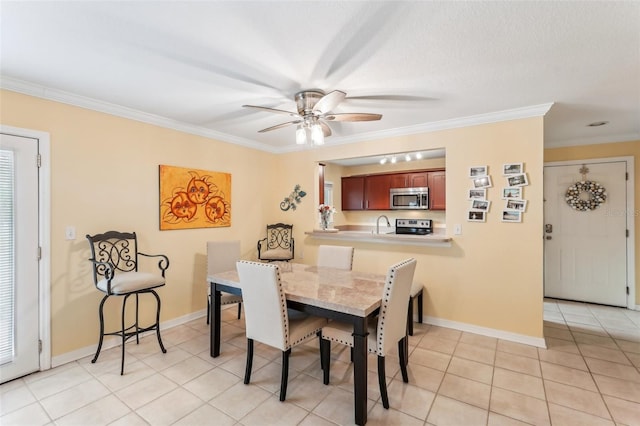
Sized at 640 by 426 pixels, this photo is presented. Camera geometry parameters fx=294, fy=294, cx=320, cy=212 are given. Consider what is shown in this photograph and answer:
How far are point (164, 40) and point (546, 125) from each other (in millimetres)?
4074

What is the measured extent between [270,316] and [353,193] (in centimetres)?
442

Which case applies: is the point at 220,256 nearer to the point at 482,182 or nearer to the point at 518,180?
the point at 482,182

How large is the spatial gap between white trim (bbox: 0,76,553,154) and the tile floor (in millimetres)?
2319

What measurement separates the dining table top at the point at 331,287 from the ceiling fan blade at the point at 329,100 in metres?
1.39

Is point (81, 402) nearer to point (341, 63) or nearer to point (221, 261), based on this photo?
point (221, 261)

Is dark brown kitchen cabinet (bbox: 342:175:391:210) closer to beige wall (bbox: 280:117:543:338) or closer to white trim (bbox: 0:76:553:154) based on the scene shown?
white trim (bbox: 0:76:553:154)

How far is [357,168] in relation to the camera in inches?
256

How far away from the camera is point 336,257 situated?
3.23 m

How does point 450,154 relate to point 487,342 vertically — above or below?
above

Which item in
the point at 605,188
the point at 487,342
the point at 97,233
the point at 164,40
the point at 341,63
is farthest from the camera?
the point at 605,188

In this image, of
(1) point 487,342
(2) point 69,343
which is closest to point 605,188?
(1) point 487,342

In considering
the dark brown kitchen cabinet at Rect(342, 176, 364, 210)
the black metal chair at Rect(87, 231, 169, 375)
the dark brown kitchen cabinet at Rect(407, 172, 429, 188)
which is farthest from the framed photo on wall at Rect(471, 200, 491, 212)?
the black metal chair at Rect(87, 231, 169, 375)

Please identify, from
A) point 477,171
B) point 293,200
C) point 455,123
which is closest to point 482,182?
point 477,171

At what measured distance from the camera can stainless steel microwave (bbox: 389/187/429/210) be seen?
5394 mm
